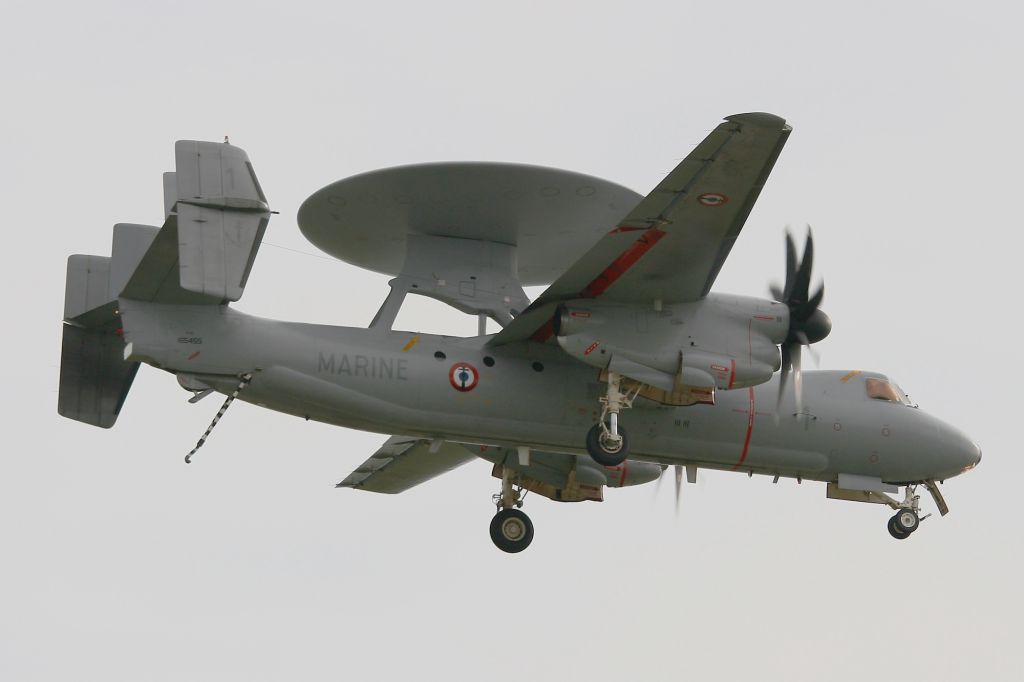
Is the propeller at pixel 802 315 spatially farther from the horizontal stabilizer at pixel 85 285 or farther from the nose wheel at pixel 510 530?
the horizontal stabilizer at pixel 85 285

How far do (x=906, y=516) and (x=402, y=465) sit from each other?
10383mm

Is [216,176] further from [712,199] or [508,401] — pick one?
[712,199]

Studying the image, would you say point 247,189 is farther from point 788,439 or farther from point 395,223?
point 788,439

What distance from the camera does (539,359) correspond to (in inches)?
1110

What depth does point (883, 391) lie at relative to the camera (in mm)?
30969

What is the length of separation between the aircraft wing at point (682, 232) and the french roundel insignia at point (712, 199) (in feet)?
0.05

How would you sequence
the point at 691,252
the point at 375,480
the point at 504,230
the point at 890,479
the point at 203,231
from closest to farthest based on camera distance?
1. the point at 203,231
2. the point at 691,252
3. the point at 504,230
4. the point at 890,479
5. the point at 375,480

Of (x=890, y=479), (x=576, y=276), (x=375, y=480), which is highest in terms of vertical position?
(x=576, y=276)

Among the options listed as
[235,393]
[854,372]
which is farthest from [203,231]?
[854,372]

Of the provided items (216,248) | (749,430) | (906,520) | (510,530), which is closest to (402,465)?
(510,530)

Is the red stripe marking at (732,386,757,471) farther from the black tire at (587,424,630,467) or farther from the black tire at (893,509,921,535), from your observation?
the black tire at (893,509,921,535)

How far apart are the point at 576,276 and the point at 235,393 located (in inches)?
225

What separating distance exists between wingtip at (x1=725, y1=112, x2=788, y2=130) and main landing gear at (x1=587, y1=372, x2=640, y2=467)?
5020 mm

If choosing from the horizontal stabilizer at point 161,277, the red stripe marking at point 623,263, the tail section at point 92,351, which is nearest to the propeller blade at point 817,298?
the red stripe marking at point 623,263
